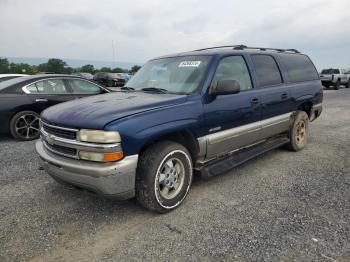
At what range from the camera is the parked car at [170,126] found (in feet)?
10.5

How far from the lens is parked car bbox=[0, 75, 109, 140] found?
22.9 feet

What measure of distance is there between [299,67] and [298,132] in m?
1.23

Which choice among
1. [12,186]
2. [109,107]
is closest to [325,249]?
[109,107]

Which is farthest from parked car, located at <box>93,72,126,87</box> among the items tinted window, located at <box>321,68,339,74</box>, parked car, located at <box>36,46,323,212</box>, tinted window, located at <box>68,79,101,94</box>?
parked car, located at <box>36,46,323,212</box>

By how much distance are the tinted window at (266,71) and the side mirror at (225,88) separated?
42.2 inches

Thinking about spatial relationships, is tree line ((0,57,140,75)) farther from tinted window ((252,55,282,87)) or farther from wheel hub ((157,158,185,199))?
wheel hub ((157,158,185,199))

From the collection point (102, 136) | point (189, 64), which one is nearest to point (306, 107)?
point (189, 64)

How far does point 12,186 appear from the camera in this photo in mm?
4426

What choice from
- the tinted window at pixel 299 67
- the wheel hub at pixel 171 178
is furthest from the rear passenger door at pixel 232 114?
the tinted window at pixel 299 67

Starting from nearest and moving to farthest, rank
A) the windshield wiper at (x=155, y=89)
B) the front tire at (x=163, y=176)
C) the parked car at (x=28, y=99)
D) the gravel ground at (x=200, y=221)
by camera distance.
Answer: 1. the gravel ground at (x=200, y=221)
2. the front tire at (x=163, y=176)
3. the windshield wiper at (x=155, y=89)
4. the parked car at (x=28, y=99)

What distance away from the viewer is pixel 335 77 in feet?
83.6

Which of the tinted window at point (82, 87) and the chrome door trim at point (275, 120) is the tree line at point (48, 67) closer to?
the tinted window at point (82, 87)

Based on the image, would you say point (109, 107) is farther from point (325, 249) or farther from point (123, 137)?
point (325, 249)

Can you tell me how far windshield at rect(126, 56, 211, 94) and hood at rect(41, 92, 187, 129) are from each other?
0.28 m
